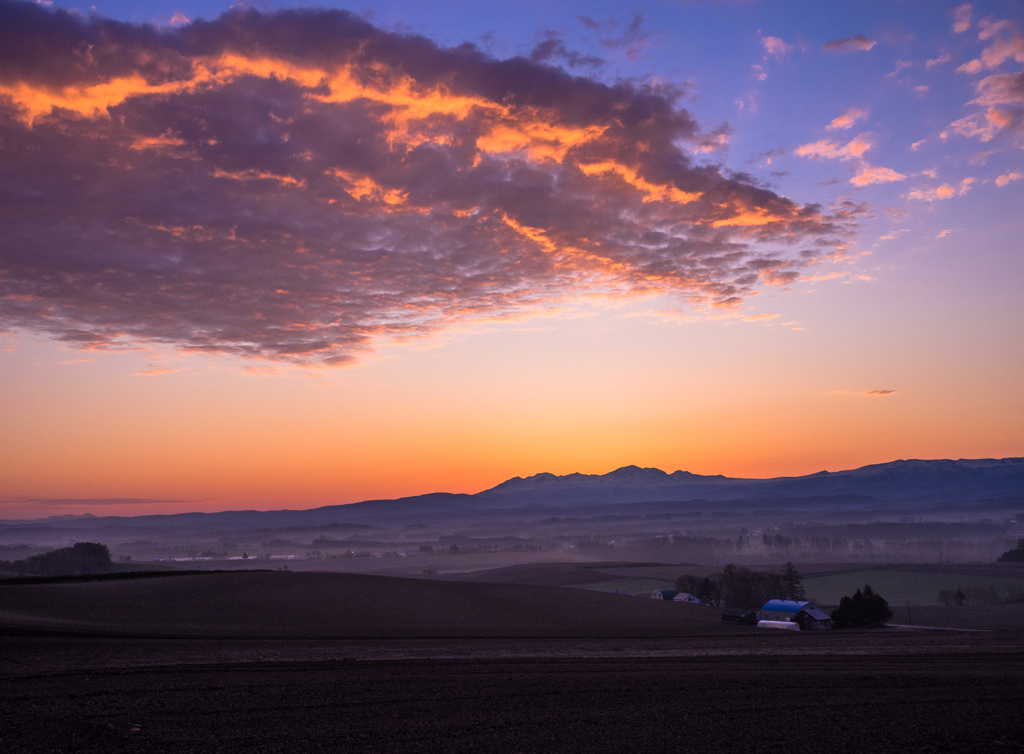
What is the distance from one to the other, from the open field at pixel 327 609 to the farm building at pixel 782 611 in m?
4.64

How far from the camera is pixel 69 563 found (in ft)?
331

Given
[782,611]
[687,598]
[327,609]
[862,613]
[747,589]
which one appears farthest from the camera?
[687,598]

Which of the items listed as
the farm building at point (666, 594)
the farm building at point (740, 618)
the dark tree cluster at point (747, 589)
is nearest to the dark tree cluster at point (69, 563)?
the farm building at point (666, 594)

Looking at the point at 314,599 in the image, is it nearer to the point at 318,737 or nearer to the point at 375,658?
the point at 375,658

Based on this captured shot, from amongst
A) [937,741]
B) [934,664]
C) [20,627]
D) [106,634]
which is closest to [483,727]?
[937,741]

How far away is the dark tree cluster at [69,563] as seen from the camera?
9896 cm

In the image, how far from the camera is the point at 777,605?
60.5m

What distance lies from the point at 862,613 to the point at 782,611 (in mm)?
6176

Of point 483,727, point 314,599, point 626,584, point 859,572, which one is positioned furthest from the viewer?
point 859,572

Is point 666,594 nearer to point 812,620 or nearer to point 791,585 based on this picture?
point 791,585

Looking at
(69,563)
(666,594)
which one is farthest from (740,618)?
(69,563)

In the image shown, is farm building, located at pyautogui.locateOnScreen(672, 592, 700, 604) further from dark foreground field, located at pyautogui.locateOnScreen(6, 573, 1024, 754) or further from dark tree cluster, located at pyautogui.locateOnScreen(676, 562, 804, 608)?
dark foreground field, located at pyautogui.locateOnScreen(6, 573, 1024, 754)

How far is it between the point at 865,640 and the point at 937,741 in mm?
25245

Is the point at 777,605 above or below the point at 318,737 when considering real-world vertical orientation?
below
